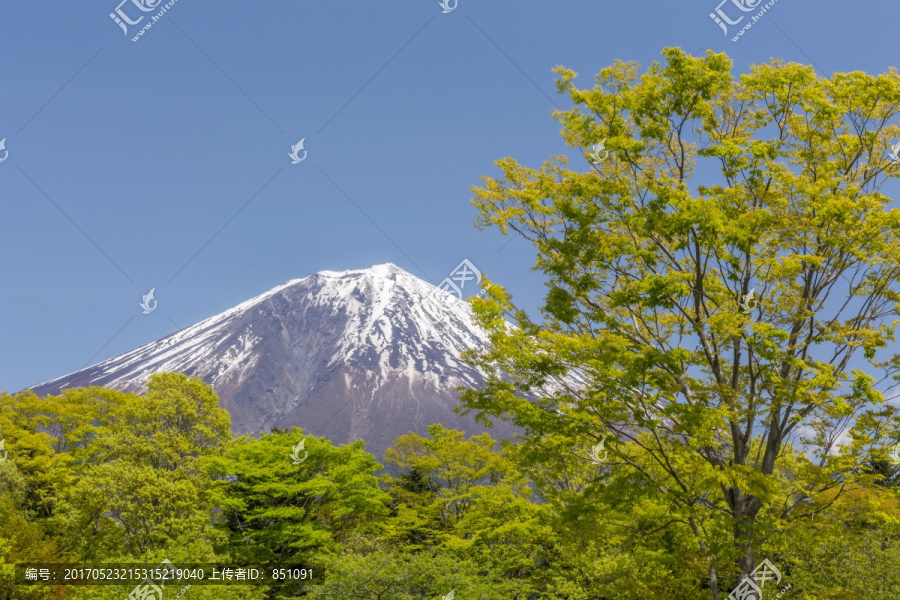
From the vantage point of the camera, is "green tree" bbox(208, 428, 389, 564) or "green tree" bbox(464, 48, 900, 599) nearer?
"green tree" bbox(464, 48, 900, 599)

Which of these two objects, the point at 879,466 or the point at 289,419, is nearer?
the point at 879,466

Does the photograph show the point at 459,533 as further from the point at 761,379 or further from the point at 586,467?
the point at 761,379

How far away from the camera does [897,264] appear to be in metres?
10.5

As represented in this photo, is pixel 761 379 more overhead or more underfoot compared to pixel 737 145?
more underfoot

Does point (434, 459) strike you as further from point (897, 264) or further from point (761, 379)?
point (897, 264)

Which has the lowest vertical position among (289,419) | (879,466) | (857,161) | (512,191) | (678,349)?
(879,466)

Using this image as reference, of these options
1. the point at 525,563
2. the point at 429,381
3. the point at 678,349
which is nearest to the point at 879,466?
the point at 525,563

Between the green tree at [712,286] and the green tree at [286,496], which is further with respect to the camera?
the green tree at [286,496]

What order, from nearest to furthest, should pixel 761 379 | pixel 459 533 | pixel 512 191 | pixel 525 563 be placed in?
pixel 761 379 → pixel 512 191 → pixel 525 563 → pixel 459 533

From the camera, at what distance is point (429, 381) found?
191m

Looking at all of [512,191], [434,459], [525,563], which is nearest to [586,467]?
[525,563]

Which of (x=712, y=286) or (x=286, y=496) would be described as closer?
(x=712, y=286)

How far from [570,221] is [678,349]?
2835mm

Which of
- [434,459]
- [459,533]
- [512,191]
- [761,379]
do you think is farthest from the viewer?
[434,459]
